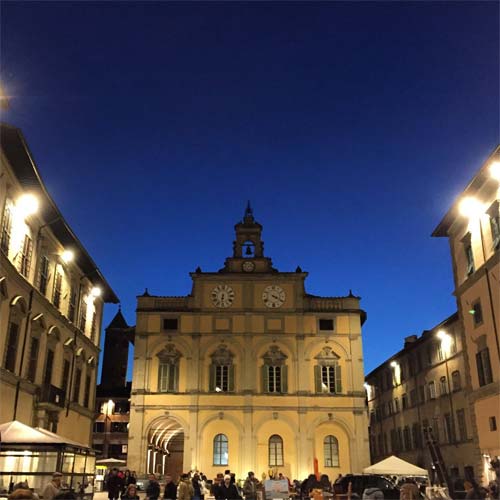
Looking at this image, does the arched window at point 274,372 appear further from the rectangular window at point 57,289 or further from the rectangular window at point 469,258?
the rectangular window at point 57,289

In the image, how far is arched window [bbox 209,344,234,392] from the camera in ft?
143

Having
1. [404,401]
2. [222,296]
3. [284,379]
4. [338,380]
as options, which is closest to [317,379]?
[338,380]

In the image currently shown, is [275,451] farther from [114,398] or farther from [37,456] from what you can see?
[114,398]

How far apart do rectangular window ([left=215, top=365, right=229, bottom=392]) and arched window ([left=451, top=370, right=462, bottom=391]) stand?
51.8 ft

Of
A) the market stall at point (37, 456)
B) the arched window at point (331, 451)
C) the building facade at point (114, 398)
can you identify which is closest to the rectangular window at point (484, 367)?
the market stall at point (37, 456)

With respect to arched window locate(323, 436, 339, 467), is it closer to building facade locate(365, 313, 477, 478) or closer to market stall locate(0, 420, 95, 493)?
building facade locate(365, 313, 477, 478)

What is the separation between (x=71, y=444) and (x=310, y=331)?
29002mm

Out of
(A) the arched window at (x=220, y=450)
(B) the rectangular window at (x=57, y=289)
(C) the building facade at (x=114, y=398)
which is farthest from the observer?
(C) the building facade at (x=114, y=398)

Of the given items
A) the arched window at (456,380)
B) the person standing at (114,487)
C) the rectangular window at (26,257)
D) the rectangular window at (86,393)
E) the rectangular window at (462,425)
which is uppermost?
the rectangular window at (26,257)

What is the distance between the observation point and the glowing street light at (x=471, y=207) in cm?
2695

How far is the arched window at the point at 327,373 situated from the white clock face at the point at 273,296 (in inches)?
191

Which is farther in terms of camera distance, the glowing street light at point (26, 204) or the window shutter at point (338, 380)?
the window shutter at point (338, 380)

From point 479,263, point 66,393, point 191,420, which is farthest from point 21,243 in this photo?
point 191,420

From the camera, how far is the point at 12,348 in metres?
23.1
